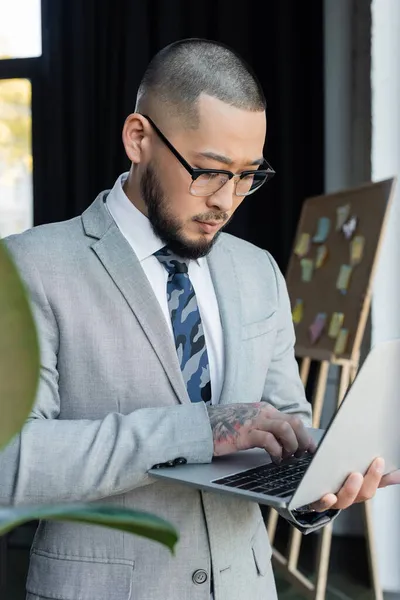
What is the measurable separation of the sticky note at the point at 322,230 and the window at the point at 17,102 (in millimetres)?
1998

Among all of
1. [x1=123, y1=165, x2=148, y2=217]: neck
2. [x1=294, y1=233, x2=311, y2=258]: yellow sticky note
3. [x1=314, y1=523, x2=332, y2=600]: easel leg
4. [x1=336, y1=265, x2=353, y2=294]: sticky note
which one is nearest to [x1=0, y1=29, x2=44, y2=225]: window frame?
[x1=294, y1=233, x2=311, y2=258]: yellow sticky note

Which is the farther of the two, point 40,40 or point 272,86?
point 40,40

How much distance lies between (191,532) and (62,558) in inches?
8.2

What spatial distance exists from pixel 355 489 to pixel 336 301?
1961mm

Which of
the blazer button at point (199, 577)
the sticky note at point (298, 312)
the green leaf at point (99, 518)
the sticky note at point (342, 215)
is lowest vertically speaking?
the sticky note at point (298, 312)

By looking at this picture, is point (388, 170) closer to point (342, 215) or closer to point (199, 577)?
point (342, 215)

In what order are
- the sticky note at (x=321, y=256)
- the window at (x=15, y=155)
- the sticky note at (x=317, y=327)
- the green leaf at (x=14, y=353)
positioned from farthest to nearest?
the window at (x=15, y=155) < the sticky note at (x=321, y=256) < the sticky note at (x=317, y=327) < the green leaf at (x=14, y=353)

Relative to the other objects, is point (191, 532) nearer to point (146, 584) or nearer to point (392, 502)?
point (146, 584)

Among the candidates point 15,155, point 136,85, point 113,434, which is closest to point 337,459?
point 113,434

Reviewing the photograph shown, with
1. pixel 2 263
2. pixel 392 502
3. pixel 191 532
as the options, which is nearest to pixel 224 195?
pixel 191 532

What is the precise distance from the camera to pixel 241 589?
1238mm

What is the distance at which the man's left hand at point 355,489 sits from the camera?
3.33 feet

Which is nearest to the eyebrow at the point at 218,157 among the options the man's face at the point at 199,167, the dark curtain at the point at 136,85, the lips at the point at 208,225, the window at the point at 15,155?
the man's face at the point at 199,167

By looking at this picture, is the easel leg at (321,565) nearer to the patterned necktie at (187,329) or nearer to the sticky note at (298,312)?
the sticky note at (298,312)
